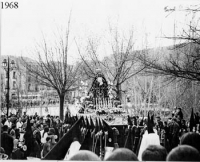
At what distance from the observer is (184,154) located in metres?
4.75

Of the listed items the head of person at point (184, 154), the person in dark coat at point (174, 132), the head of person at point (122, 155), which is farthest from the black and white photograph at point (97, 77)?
Answer: the head of person at point (184, 154)

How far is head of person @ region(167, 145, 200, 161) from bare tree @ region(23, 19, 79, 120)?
2.05m

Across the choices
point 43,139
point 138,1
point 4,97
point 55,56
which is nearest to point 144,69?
point 138,1

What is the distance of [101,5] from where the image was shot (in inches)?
225

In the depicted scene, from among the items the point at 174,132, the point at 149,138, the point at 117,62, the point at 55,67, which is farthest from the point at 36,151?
the point at 174,132

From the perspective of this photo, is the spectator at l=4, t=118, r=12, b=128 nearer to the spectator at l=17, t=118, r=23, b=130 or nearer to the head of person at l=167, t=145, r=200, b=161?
the spectator at l=17, t=118, r=23, b=130

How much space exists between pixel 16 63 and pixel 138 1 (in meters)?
2.28

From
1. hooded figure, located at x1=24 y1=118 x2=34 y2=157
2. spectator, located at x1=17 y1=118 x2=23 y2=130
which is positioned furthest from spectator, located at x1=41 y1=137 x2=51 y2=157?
spectator, located at x1=17 y1=118 x2=23 y2=130

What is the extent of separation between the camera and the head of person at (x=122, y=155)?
4.90 m

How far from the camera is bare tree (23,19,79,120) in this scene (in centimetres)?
595

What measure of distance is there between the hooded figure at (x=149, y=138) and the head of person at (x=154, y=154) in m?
0.37

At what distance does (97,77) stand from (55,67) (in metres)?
0.76

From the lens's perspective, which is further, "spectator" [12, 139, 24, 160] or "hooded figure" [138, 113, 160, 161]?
"spectator" [12, 139, 24, 160]

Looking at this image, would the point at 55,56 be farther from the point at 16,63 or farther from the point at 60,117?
the point at 60,117
